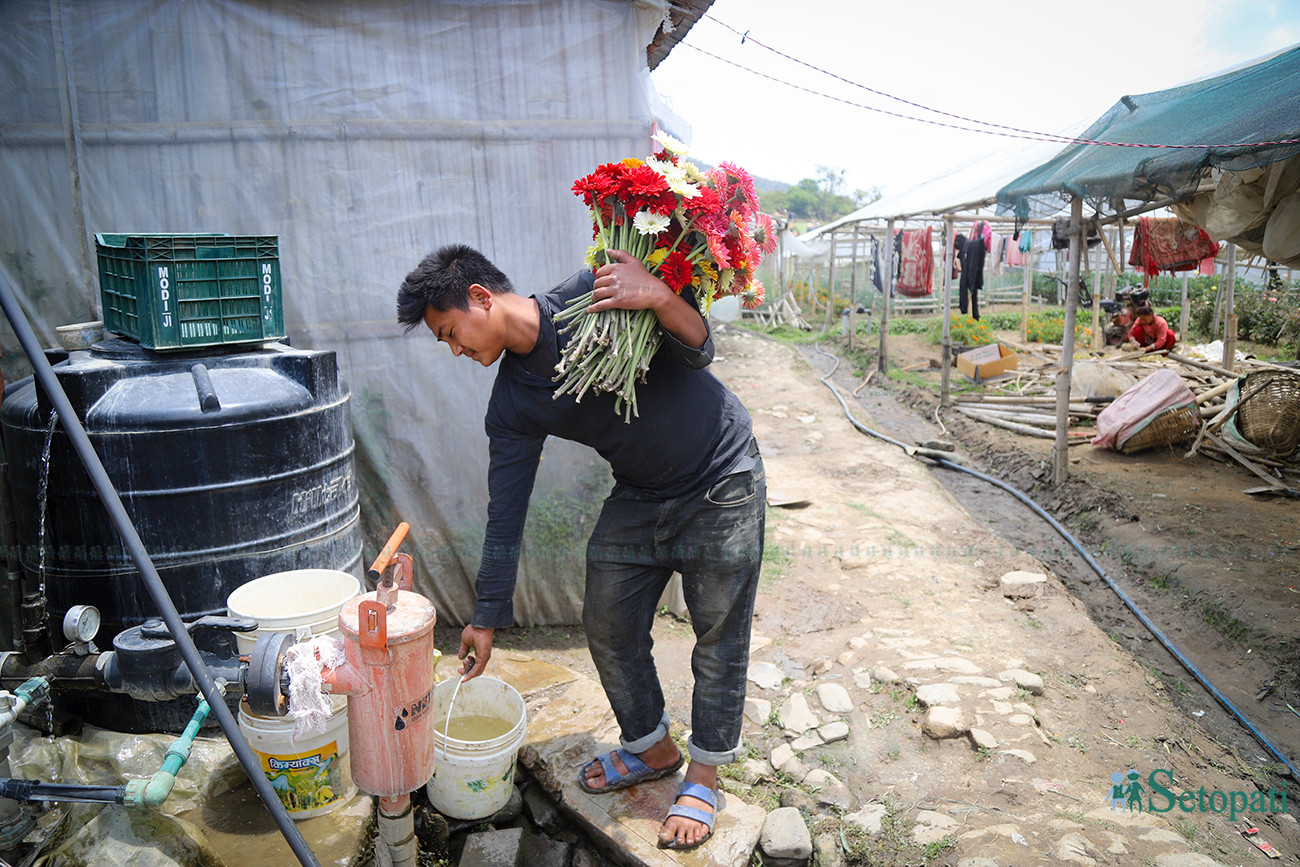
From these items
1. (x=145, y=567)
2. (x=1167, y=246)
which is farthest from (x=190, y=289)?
(x=1167, y=246)

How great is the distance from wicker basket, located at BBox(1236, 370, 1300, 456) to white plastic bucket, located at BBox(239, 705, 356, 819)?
8441mm

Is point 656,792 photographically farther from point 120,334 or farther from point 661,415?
point 120,334

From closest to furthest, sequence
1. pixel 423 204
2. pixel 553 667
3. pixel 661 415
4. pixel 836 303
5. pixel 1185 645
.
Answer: pixel 661 415
pixel 553 667
pixel 423 204
pixel 1185 645
pixel 836 303

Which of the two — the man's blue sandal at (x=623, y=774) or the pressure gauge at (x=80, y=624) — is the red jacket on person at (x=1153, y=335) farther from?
the pressure gauge at (x=80, y=624)

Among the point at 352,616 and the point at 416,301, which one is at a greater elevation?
the point at 416,301

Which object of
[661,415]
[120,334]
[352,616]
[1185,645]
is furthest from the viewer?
[1185,645]

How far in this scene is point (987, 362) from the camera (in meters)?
12.5

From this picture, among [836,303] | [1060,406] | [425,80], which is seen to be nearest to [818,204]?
[836,303]

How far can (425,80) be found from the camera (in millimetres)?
3984

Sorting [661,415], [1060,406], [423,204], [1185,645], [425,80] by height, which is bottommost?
[1185,645]

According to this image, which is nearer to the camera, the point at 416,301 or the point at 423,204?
the point at 416,301

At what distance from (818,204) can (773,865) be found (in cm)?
6564

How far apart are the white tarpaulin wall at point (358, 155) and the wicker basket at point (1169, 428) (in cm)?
642

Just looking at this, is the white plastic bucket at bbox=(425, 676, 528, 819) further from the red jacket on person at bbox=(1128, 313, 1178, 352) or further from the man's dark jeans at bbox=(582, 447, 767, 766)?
the red jacket on person at bbox=(1128, 313, 1178, 352)
